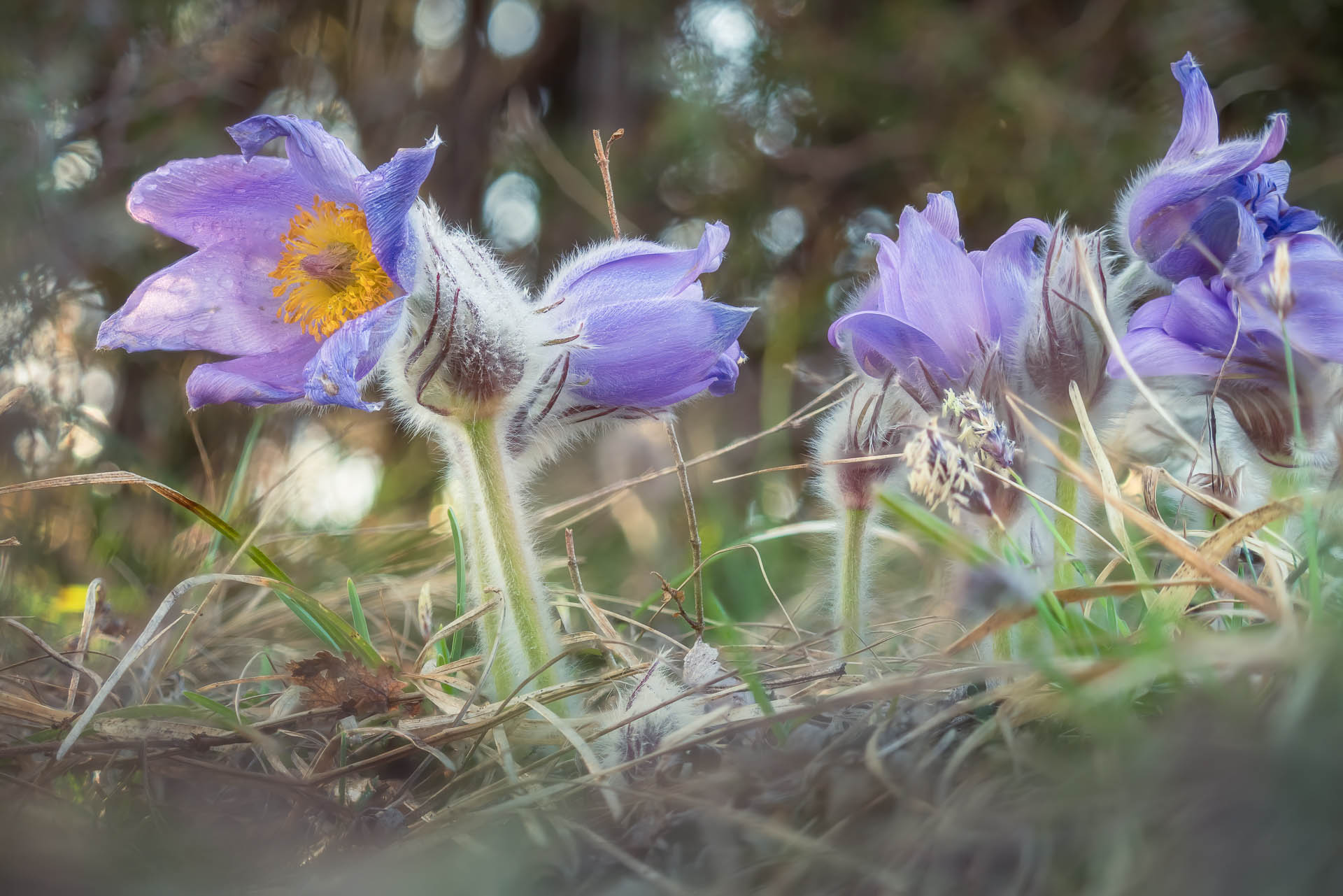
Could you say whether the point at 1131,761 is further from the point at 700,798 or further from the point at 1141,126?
the point at 1141,126

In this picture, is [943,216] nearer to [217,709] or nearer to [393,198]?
[393,198]

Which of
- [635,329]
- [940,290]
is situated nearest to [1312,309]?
[940,290]

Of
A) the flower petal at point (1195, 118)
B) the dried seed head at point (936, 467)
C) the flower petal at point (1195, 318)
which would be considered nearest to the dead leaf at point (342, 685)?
the dried seed head at point (936, 467)

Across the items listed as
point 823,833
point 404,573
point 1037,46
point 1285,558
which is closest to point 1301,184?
point 1037,46

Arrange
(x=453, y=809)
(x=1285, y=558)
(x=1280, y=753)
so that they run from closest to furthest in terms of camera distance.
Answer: (x=1280, y=753), (x=453, y=809), (x=1285, y=558)

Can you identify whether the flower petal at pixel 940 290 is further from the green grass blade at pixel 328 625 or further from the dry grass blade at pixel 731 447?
the green grass blade at pixel 328 625

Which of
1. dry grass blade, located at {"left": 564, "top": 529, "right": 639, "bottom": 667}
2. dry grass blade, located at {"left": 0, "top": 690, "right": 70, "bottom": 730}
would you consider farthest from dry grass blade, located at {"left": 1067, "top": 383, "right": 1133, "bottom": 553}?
dry grass blade, located at {"left": 0, "top": 690, "right": 70, "bottom": 730}
